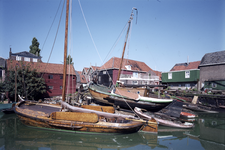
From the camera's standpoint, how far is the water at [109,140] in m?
8.51

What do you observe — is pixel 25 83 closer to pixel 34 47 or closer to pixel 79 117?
pixel 79 117

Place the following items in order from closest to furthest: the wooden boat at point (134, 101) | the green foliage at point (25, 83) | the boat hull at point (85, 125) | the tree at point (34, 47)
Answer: the boat hull at point (85, 125) < the wooden boat at point (134, 101) < the green foliage at point (25, 83) < the tree at point (34, 47)

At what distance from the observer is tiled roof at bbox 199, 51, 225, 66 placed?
2878cm

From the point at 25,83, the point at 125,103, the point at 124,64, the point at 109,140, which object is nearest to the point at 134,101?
the point at 125,103

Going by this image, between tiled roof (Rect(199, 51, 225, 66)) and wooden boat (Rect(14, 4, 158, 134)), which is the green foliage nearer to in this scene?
wooden boat (Rect(14, 4, 158, 134))

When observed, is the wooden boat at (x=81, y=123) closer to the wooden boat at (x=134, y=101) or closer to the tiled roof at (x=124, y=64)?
the wooden boat at (x=134, y=101)

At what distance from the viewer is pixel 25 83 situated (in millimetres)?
23281

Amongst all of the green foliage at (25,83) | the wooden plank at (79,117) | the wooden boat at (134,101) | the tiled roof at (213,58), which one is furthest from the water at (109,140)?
the tiled roof at (213,58)

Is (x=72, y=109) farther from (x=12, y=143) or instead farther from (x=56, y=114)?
(x=12, y=143)

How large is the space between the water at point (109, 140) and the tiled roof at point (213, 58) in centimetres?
2303

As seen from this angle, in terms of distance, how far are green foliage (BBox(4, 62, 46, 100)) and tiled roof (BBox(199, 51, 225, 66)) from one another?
111ft

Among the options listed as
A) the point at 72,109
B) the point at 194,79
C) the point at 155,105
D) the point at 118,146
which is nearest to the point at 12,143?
the point at 72,109

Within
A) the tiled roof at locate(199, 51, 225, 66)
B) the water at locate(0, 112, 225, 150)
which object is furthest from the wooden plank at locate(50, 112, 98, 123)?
the tiled roof at locate(199, 51, 225, 66)

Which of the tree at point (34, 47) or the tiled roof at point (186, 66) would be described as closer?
the tiled roof at point (186, 66)
